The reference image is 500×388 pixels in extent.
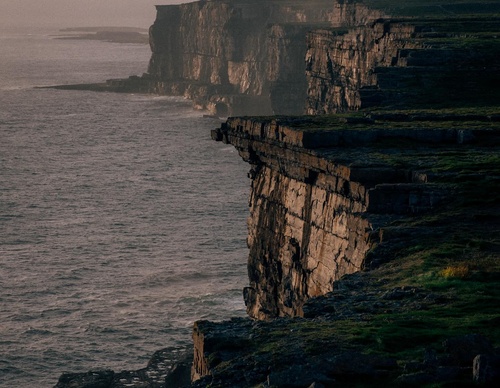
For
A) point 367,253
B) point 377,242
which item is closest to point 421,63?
point 377,242

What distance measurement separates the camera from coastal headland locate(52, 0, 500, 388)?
858 inches

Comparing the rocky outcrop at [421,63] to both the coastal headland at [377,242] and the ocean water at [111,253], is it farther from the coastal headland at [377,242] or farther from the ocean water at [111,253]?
the ocean water at [111,253]

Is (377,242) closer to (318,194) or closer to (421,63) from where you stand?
(318,194)

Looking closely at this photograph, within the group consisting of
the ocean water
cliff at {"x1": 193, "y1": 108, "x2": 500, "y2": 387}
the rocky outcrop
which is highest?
the rocky outcrop

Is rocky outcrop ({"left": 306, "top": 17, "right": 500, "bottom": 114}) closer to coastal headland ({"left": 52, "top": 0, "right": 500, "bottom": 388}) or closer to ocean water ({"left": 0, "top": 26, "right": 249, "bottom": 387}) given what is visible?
coastal headland ({"left": 52, "top": 0, "right": 500, "bottom": 388})

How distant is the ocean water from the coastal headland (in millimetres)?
6645

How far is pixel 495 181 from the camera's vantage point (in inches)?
1378

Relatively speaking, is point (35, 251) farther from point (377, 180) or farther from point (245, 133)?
point (377, 180)

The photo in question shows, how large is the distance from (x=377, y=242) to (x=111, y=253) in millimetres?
63715

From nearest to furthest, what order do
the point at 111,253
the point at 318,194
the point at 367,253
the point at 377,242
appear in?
1. the point at 367,253
2. the point at 377,242
3. the point at 318,194
4. the point at 111,253

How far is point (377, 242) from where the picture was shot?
31516 mm

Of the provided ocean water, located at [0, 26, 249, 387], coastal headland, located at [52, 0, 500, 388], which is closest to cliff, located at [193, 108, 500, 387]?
coastal headland, located at [52, 0, 500, 388]

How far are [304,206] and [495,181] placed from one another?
734 cm

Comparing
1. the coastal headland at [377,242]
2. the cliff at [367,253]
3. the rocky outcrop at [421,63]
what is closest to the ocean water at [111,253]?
the coastal headland at [377,242]
